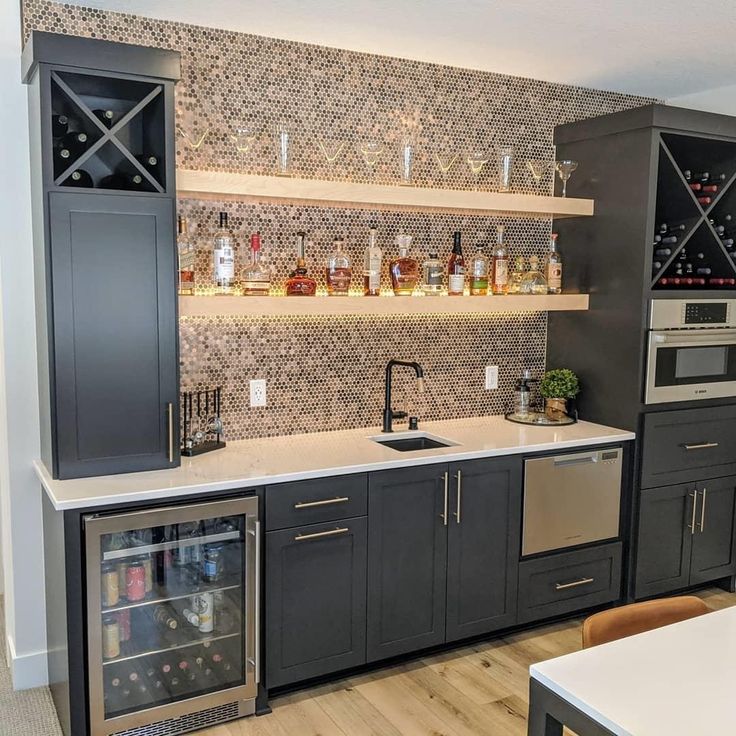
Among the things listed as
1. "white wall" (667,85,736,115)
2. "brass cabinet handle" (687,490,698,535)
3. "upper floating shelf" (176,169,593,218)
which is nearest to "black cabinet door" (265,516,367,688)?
"upper floating shelf" (176,169,593,218)

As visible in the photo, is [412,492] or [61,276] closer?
[61,276]

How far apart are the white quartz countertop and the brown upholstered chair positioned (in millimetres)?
1211

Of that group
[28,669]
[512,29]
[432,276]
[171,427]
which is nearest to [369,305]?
[432,276]

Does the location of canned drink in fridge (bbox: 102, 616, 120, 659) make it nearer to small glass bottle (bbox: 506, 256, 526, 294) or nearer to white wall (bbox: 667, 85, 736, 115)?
small glass bottle (bbox: 506, 256, 526, 294)

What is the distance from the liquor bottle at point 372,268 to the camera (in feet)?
11.4

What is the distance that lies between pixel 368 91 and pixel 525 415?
1743 mm

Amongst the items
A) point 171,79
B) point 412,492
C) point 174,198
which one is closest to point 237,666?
point 412,492

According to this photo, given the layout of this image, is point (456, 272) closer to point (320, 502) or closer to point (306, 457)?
point (306, 457)

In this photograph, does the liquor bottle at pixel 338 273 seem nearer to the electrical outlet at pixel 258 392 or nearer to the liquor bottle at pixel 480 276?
the electrical outlet at pixel 258 392

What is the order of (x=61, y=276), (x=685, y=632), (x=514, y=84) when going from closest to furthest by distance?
(x=685, y=632) < (x=61, y=276) < (x=514, y=84)

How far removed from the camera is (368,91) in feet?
11.7

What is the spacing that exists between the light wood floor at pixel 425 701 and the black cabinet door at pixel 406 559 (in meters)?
0.13

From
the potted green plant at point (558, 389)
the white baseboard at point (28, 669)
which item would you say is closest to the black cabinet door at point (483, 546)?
the potted green plant at point (558, 389)

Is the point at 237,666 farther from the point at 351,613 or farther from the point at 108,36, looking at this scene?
the point at 108,36
